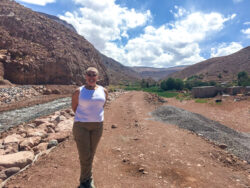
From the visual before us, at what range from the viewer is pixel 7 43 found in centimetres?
2770

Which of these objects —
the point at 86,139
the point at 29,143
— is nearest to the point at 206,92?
the point at 29,143

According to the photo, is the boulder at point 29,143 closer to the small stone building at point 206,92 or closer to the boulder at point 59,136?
the boulder at point 59,136

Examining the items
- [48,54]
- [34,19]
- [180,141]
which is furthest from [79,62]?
[180,141]

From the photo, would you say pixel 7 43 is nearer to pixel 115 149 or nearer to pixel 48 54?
pixel 48 54

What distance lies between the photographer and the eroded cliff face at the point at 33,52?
85.4 feet

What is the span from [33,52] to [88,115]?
110ft

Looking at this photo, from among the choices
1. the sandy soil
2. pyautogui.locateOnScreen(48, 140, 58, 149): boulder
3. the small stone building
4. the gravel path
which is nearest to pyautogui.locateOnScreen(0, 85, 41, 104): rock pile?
pyautogui.locateOnScreen(48, 140, 58, 149): boulder

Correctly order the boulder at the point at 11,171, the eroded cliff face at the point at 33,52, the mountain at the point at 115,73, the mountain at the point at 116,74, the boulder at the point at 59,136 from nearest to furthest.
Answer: the boulder at the point at 11,171 < the boulder at the point at 59,136 < the eroded cliff face at the point at 33,52 < the mountain at the point at 115,73 < the mountain at the point at 116,74

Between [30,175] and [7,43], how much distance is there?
103ft

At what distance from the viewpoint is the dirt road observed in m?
3.61

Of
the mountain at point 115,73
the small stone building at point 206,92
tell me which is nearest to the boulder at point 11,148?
the small stone building at point 206,92

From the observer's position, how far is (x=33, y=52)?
101ft

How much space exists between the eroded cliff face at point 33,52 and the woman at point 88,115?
2652 cm

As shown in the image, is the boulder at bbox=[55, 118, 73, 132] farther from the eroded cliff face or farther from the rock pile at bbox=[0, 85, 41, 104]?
the eroded cliff face
